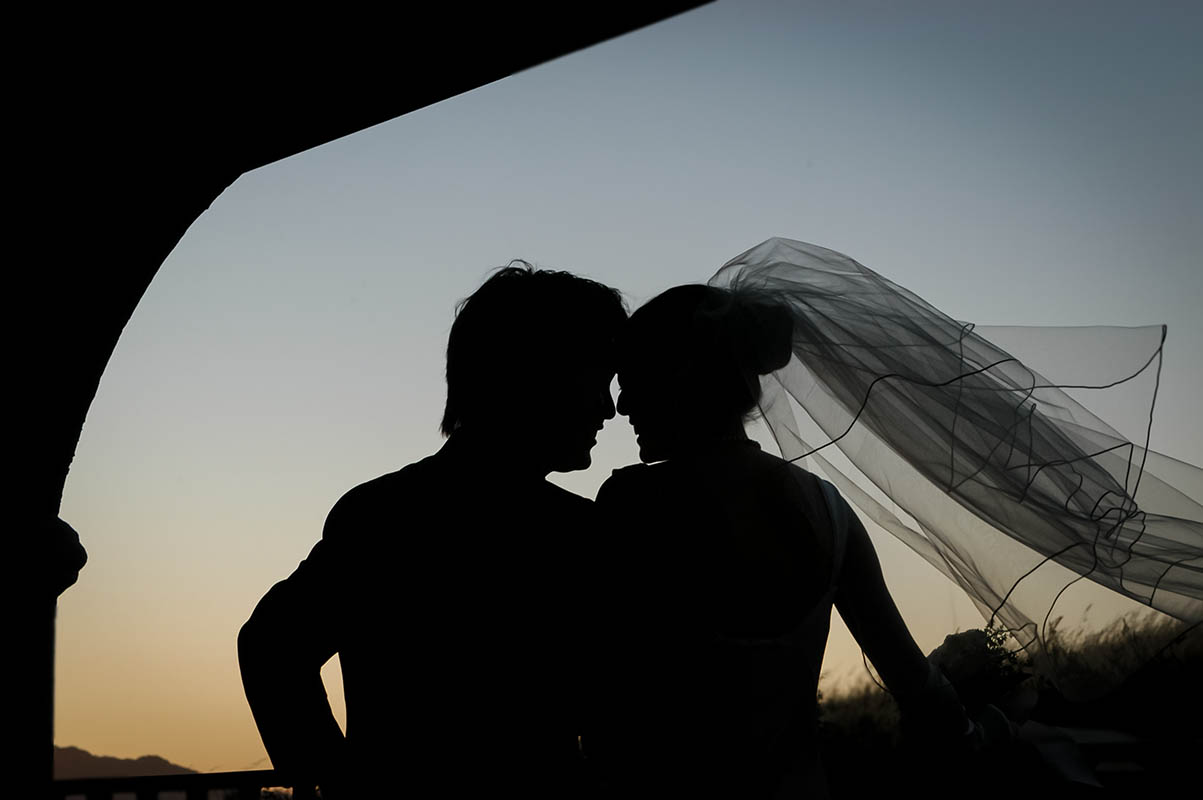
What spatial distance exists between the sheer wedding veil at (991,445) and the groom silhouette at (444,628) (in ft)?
1.45

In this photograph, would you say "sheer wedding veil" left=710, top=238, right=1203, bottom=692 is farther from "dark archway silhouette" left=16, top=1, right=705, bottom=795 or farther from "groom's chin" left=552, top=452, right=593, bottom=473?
"dark archway silhouette" left=16, top=1, right=705, bottom=795

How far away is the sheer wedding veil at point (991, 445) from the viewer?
1.48 meters

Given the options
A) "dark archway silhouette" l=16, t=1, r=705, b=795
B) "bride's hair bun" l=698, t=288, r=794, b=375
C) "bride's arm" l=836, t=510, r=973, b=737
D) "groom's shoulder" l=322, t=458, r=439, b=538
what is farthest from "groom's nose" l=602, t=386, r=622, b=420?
"dark archway silhouette" l=16, t=1, r=705, b=795

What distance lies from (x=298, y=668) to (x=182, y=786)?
1.80 meters

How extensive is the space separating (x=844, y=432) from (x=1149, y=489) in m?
0.54

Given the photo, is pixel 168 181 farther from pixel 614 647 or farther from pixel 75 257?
pixel 614 647

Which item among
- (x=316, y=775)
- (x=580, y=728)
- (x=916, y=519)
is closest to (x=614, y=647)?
(x=580, y=728)

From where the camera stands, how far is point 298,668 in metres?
1.34

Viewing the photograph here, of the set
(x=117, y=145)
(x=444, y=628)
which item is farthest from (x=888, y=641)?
(x=117, y=145)

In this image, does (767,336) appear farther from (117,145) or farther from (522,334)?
(117,145)

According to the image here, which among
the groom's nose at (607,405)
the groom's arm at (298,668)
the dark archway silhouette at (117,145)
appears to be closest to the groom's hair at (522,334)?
the groom's nose at (607,405)

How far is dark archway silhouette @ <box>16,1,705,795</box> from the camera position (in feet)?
6.64

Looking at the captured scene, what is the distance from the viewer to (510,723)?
4.20 ft

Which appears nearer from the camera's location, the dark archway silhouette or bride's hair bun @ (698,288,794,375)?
bride's hair bun @ (698,288,794,375)
